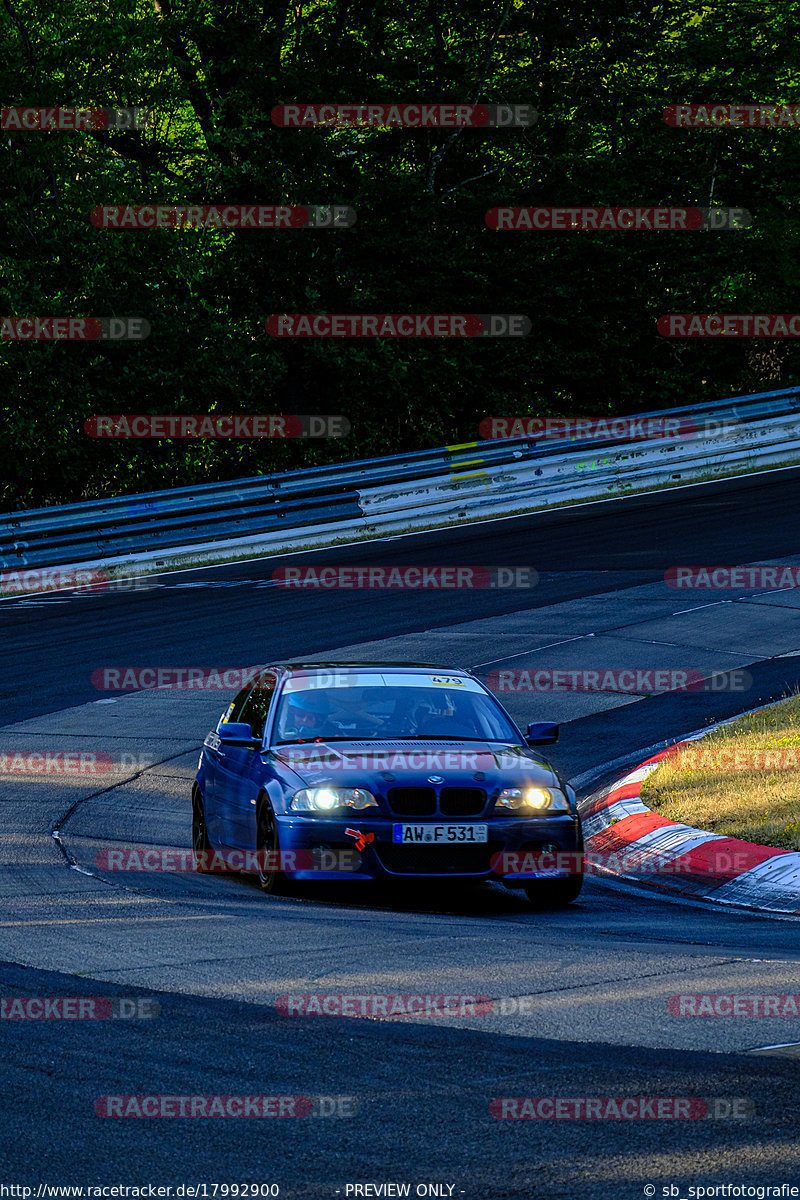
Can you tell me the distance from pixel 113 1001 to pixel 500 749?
385 cm

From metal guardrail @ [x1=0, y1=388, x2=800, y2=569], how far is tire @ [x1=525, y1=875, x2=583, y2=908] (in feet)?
50.7

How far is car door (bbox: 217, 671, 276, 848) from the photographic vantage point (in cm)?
932

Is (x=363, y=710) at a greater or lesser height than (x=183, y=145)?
lesser

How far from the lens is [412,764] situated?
28.9 ft

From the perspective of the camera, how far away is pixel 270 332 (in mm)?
29953

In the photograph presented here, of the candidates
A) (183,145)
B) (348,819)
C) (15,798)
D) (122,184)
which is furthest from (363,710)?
(183,145)

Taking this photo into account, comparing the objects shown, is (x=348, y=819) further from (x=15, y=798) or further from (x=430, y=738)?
(x=15, y=798)

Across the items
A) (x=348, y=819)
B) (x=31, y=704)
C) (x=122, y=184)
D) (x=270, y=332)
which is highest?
(x=122, y=184)
